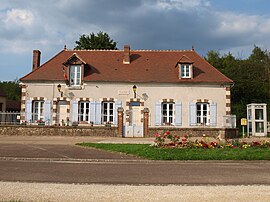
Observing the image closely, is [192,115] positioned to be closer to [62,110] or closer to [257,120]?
[257,120]

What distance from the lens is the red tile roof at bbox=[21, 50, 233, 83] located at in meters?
25.1

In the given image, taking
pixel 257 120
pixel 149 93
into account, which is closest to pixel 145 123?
pixel 149 93

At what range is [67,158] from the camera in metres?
11.8

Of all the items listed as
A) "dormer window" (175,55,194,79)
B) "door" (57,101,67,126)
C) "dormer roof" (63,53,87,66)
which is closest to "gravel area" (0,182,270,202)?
"door" (57,101,67,126)

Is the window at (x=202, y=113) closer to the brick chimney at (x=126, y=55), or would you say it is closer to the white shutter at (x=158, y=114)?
the white shutter at (x=158, y=114)

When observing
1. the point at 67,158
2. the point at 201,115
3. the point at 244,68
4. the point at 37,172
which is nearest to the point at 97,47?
the point at 244,68

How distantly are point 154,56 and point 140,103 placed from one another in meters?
5.31

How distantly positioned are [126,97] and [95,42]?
72.0 ft

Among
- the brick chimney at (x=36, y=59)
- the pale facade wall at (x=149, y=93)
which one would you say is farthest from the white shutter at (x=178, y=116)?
the brick chimney at (x=36, y=59)

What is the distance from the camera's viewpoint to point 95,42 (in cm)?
4472

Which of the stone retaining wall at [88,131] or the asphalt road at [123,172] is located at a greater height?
the stone retaining wall at [88,131]

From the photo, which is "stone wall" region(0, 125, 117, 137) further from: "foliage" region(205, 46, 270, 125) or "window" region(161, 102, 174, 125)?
"foliage" region(205, 46, 270, 125)

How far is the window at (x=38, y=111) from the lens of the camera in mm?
25062

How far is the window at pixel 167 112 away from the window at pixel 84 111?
6012 millimetres
